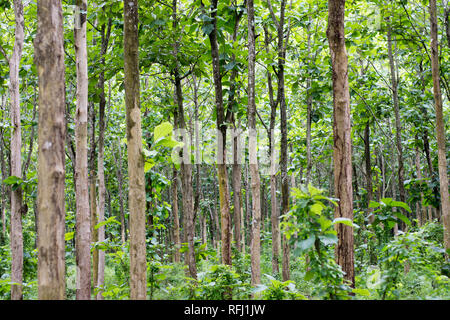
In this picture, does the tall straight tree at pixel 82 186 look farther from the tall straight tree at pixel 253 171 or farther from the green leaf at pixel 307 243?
the green leaf at pixel 307 243

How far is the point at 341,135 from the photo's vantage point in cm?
470

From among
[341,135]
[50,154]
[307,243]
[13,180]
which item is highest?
[341,135]

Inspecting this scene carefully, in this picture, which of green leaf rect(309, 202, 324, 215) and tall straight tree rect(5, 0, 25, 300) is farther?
tall straight tree rect(5, 0, 25, 300)

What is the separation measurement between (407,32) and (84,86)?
7.32 m

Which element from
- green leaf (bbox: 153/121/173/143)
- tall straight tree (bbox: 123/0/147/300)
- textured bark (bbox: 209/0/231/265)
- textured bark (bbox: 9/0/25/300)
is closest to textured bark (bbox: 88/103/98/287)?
textured bark (bbox: 9/0/25/300)

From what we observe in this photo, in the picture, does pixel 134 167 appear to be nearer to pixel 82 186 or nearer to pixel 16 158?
pixel 82 186

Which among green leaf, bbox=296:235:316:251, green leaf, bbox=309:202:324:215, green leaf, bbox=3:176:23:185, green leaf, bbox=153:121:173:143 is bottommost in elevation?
green leaf, bbox=296:235:316:251

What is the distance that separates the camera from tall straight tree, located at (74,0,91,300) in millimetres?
4965

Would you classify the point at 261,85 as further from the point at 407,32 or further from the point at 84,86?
the point at 84,86

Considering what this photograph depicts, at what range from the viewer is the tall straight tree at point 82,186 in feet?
16.3

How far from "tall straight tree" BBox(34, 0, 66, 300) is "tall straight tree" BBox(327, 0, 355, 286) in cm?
305

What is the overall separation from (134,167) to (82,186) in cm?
134

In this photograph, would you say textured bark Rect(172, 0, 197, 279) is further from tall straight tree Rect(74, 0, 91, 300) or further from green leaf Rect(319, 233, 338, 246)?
green leaf Rect(319, 233, 338, 246)

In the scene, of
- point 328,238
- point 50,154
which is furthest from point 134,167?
point 328,238
